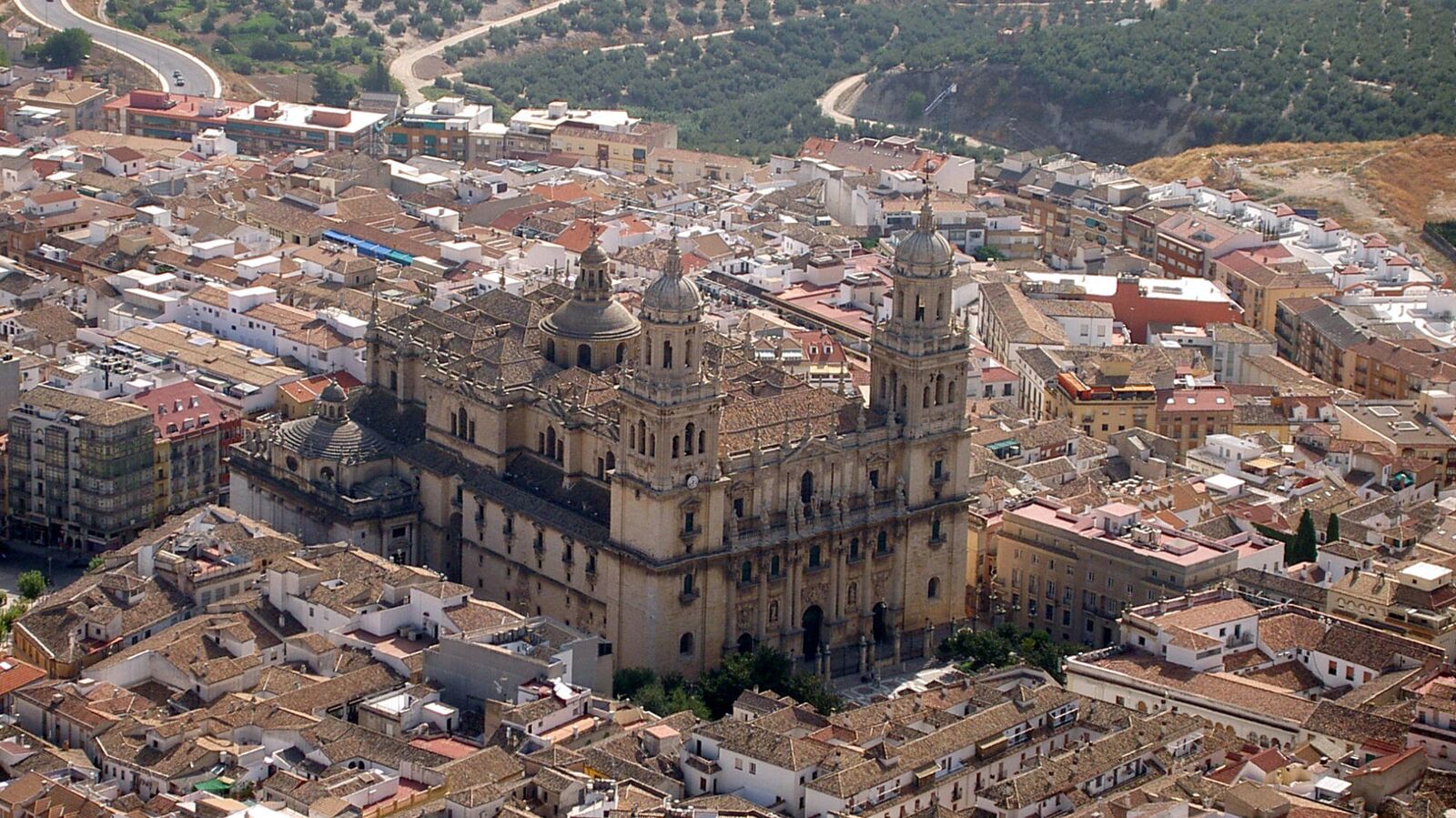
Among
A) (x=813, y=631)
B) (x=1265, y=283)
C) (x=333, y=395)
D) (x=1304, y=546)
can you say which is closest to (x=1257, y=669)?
(x=1304, y=546)

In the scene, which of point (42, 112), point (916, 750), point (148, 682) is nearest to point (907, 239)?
Answer: point (916, 750)

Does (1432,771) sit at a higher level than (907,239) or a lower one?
lower

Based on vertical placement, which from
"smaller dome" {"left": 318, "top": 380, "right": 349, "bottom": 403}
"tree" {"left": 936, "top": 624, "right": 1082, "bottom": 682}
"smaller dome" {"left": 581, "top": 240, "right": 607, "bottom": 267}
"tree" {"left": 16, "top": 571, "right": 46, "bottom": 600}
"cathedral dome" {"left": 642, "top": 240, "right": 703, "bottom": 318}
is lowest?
"tree" {"left": 16, "top": 571, "right": 46, "bottom": 600}

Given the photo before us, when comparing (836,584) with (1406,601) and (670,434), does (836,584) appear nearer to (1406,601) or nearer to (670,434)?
(670,434)

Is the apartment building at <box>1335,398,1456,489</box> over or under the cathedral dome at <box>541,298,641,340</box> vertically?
under

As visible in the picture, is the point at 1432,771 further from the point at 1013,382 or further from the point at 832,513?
the point at 1013,382

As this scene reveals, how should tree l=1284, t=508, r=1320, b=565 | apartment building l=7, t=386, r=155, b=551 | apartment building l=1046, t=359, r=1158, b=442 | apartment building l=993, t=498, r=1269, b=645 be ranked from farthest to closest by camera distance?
apartment building l=1046, t=359, r=1158, b=442
apartment building l=7, t=386, r=155, b=551
tree l=1284, t=508, r=1320, b=565
apartment building l=993, t=498, r=1269, b=645

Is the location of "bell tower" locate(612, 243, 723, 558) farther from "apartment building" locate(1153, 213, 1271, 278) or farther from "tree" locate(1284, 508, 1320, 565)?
"apartment building" locate(1153, 213, 1271, 278)

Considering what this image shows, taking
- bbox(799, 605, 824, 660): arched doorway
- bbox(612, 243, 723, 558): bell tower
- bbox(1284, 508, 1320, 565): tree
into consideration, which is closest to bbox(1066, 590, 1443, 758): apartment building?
bbox(1284, 508, 1320, 565): tree
